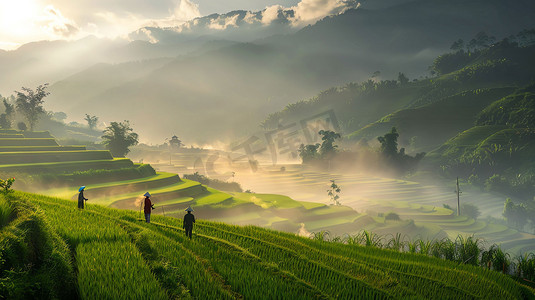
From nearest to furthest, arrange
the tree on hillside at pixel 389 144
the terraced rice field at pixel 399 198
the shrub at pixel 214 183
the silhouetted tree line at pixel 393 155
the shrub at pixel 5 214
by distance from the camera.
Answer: the shrub at pixel 5 214, the shrub at pixel 214 183, the terraced rice field at pixel 399 198, the tree on hillside at pixel 389 144, the silhouetted tree line at pixel 393 155

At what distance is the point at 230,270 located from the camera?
7387mm

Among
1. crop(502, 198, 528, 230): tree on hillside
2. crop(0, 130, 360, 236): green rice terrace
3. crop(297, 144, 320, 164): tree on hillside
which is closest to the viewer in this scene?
crop(0, 130, 360, 236): green rice terrace

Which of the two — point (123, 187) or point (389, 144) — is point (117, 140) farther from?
point (389, 144)

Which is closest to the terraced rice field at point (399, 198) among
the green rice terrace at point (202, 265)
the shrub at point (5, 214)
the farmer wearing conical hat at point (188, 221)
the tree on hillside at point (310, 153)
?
the tree on hillside at point (310, 153)

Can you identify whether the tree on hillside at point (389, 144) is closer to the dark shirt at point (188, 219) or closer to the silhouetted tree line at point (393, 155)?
the silhouetted tree line at point (393, 155)

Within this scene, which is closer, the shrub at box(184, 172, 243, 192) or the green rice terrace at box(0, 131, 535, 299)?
the green rice terrace at box(0, 131, 535, 299)

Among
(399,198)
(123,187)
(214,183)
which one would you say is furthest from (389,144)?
(123,187)

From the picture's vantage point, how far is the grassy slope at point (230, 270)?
6.02 metres

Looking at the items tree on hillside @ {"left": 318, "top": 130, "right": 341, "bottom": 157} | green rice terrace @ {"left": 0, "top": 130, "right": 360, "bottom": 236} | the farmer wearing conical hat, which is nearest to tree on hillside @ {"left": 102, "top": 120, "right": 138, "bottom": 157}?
green rice terrace @ {"left": 0, "top": 130, "right": 360, "bottom": 236}

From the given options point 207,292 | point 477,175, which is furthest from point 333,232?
point 477,175

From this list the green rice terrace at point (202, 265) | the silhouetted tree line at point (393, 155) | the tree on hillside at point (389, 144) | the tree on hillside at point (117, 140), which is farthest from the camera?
the silhouetted tree line at point (393, 155)

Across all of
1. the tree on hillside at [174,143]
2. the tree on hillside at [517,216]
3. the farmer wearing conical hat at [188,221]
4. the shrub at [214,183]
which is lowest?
the tree on hillside at [517,216]

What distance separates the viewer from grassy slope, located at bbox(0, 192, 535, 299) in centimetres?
602

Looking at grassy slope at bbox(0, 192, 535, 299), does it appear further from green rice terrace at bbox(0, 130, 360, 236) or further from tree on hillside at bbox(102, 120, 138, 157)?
tree on hillside at bbox(102, 120, 138, 157)
